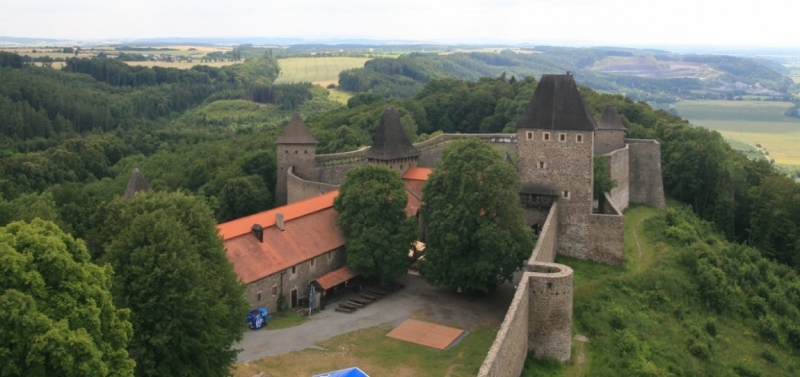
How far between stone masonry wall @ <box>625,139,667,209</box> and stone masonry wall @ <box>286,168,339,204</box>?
21422mm

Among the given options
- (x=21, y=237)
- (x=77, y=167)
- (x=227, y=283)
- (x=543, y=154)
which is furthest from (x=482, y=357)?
(x=77, y=167)

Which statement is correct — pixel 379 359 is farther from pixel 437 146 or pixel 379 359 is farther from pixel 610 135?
pixel 610 135

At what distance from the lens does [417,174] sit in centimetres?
4750

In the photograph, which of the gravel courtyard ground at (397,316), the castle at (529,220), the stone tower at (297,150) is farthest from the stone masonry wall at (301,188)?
the gravel courtyard ground at (397,316)

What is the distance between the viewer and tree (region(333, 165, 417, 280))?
1437 inches

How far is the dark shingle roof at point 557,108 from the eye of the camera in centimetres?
3741

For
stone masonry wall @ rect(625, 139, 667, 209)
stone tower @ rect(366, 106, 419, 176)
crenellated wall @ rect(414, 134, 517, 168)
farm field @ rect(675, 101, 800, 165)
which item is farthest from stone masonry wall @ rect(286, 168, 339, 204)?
farm field @ rect(675, 101, 800, 165)

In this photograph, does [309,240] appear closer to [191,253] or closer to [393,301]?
[393,301]

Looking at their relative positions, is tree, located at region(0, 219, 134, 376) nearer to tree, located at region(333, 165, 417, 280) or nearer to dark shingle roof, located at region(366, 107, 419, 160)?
tree, located at region(333, 165, 417, 280)

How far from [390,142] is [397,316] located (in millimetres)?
16727

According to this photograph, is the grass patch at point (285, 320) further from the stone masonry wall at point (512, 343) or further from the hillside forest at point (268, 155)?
the stone masonry wall at point (512, 343)

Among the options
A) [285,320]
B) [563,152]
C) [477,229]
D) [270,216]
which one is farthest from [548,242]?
[270,216]

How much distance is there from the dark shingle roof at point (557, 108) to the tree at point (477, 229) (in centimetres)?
409

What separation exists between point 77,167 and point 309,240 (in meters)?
59.5
